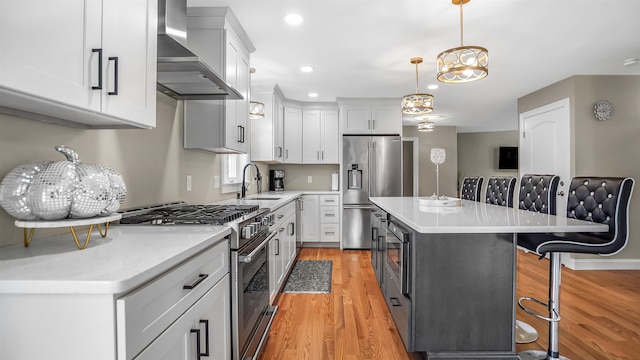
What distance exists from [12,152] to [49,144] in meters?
0.16

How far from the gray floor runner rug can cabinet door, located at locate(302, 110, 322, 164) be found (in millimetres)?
1837

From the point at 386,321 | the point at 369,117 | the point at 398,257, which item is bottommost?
the point at 386,321

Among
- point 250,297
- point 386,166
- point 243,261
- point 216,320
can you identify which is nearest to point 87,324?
point 216,320

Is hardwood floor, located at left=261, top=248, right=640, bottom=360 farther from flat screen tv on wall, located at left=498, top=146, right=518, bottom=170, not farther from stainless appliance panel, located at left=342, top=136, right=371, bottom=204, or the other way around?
flat screen tv on wall, located at left=498, top=146, right=518, bottom=170

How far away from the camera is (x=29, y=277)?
754mm

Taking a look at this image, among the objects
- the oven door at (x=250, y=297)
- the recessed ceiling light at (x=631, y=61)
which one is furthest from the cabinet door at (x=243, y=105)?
the recessed ceiling light at (x=631, y=61)

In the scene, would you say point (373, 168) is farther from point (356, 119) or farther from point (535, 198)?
A: point (535, 198)

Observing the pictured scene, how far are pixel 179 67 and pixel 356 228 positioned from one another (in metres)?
4.02

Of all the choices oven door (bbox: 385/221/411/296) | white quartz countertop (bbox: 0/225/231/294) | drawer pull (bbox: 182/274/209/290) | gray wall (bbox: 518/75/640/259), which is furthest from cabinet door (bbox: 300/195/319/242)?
drawer pull (bbox: 182/274/209/290)

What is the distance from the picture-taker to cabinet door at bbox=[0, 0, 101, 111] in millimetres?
783

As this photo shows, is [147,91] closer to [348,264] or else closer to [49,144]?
[49,144]

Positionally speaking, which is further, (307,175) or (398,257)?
(307,175)

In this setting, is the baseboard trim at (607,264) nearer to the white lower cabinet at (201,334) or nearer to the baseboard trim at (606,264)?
the baseboard trim at (606,264)

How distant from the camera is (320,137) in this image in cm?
553
